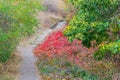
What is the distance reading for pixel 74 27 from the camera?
14797mm

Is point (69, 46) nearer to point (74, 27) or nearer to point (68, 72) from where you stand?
point (68, 72)

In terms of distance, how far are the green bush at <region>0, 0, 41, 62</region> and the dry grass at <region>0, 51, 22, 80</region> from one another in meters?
0.45

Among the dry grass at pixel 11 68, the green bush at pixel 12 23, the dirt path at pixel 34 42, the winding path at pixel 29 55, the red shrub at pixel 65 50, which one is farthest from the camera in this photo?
the dirt path at pixel 34 42

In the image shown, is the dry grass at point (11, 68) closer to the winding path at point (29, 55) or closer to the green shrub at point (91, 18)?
the winding path at point (29, 55)

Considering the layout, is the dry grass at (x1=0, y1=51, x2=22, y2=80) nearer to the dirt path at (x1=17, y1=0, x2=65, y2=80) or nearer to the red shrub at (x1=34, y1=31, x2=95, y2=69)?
the dirt path at (x1=17, y1=0, x2=65, y2=80)

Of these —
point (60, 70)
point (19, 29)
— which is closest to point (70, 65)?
point (60, 70)

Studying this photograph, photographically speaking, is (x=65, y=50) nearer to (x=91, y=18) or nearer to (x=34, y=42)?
(x=91, y=18)

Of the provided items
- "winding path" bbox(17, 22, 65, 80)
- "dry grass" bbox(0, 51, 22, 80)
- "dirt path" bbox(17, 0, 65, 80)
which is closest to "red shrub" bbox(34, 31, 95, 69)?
"winding path" bbox(17, 22, 65, 80)

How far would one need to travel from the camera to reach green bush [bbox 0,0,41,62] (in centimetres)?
1932

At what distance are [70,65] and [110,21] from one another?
15.2 feet

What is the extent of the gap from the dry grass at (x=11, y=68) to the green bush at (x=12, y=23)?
446mm

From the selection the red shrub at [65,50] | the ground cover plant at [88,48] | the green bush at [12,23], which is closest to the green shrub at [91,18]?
the ground cover plant at [88,48]

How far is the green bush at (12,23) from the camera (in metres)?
19.3

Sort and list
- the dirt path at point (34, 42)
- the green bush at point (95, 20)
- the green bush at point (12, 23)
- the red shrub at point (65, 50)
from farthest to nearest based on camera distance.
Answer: the dirt path at point (34, 42)
the green bush at point (12, 23)
the red shrub at point (65, 50)
the green bush at point (95, 20)
